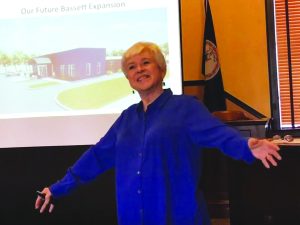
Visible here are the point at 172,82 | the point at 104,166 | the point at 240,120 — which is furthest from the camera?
the point at 240,120

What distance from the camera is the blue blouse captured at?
1.66 meters

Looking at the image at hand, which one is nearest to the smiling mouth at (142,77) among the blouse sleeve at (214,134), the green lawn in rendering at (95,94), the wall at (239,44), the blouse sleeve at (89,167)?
the blouse sleeve at (214,134)

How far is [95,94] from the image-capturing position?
2.99 meters

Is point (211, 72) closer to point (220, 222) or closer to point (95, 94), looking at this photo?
point (95, 94)

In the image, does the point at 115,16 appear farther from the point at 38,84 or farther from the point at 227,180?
the point at 227,180

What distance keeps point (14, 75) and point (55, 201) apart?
4.34 ft

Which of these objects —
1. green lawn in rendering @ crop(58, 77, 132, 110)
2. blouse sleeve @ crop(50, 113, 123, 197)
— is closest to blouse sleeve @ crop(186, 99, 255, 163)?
blouse sleeve @ crop(50, 113, 123, 197)

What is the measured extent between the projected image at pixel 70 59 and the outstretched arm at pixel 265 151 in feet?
5.08

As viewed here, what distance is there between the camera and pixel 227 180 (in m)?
3.13

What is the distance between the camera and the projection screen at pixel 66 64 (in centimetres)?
298

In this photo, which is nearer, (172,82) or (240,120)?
(172,82)

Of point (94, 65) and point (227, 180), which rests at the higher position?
point (94, 65)

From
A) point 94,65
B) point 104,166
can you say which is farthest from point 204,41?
point 104,166

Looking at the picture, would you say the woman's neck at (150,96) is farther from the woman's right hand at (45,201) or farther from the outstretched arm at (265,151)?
the woman's right hand at (45,201)
